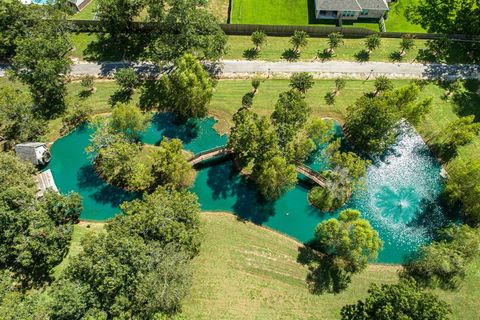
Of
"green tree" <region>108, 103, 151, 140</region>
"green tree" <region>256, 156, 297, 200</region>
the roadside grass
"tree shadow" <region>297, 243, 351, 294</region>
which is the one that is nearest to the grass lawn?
"tree shadow" <region>297, 243, 351, 294</region>

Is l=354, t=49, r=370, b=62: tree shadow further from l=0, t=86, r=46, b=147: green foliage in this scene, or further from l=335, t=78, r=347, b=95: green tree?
l=0, t=86, r=46, b=147: green foliage

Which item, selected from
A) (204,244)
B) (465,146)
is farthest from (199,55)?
(465,146)

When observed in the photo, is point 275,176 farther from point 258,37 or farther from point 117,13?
point 117,13

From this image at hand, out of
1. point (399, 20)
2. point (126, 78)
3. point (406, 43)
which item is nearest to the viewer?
point (126, 78)

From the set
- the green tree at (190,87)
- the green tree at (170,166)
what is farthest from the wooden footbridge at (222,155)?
the green tree at (190,87)

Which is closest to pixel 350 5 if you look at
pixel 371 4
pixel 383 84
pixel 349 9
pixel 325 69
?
pixel 349 9
